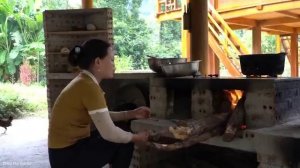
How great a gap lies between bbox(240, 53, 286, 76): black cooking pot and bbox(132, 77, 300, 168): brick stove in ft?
0.66

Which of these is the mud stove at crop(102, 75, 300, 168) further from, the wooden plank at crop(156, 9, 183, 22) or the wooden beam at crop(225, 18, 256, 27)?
the wooden plank at crop(156, 9, 183, 22)

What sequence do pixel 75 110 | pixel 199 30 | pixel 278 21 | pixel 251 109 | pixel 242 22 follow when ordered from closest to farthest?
1. pixel 75 110
2. pixel 251 109
3. pixel 199 30
4. pixel 278 21
5. pixel 242 22

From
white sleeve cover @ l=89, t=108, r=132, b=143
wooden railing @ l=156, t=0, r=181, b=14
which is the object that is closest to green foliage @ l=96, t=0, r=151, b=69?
wooden railing @ l=156, t=0, r=181, b=14

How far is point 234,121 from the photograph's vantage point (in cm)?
322

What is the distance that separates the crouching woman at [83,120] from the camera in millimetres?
2801

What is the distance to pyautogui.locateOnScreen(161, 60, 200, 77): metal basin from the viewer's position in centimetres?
389

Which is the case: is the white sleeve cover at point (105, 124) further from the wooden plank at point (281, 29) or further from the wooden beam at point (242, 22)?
the wooden plank at point (281, 29)

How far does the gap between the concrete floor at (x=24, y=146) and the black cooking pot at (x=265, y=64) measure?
2613mm

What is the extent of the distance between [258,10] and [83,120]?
5377 millimetres

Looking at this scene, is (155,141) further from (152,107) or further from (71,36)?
(71,36)

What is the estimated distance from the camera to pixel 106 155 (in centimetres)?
303

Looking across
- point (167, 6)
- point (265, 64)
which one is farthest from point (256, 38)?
point (265, 64)

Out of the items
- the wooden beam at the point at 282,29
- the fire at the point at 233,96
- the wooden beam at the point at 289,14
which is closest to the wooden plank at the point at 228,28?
the wooden beam at the point at 289,14

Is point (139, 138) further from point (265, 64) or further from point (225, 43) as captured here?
point (225, 43)
